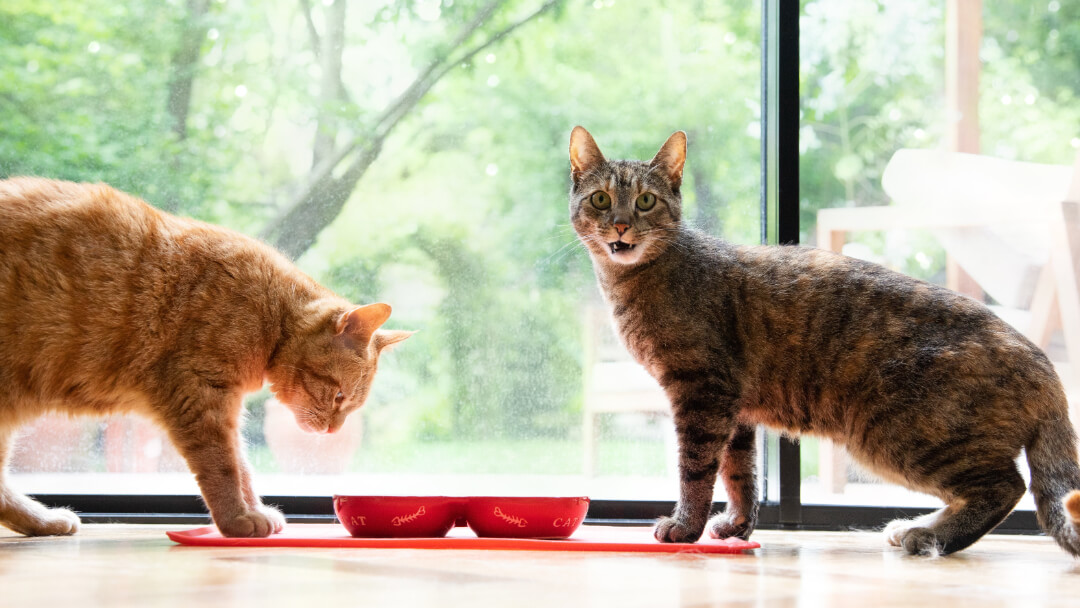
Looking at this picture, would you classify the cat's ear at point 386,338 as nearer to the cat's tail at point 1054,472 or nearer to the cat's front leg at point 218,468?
the cat's front leg at point 218,468

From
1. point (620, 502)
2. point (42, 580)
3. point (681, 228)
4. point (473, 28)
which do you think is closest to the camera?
point (42, 580)

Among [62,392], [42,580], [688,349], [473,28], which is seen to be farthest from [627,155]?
[42,580]

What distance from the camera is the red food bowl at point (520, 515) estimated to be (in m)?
2.27

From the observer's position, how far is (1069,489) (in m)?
2.16

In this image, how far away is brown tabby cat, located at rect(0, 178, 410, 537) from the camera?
7.06ft

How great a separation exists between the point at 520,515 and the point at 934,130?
6.44ft

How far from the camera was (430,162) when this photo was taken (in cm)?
317

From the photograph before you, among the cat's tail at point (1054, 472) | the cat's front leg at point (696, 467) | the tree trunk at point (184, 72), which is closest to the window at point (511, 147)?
the tree trunk at point (184, 72)

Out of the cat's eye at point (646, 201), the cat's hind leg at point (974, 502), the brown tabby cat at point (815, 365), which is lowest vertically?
the cat's hind leg at point (974, 502)

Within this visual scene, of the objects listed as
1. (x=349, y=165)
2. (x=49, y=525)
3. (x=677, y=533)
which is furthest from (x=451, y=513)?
(x=349, y=165)

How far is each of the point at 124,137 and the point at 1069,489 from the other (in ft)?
9.48

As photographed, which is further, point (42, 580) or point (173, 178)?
point (173, 178)

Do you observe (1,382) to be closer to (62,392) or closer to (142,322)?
(62,392)

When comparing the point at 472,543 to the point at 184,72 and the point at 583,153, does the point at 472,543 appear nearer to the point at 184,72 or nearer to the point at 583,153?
the point at 583,153
